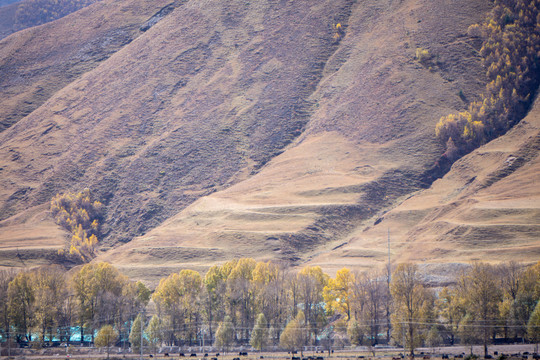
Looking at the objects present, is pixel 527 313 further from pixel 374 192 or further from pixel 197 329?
pixel 374 192

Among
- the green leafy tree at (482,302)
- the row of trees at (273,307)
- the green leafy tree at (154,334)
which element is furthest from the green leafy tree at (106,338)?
the green leafy tree at (482,302)

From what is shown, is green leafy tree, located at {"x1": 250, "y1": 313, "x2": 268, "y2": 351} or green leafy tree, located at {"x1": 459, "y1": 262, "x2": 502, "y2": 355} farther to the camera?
green leafy tree, located at {"x1": 250, "y1": 313, "x2": 268, "y2": 351}

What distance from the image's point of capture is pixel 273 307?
11688cm

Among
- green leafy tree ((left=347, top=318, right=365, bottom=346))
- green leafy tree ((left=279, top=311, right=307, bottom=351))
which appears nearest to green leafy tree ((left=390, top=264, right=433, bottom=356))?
green leafy tree ((left=347, top=318, right=365, bottom=346))

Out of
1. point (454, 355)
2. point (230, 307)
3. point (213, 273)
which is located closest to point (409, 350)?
point (454, 355)

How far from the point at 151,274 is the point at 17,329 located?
47188 mm

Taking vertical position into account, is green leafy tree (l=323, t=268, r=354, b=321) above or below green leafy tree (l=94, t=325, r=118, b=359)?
above

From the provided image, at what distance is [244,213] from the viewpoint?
18938 cm

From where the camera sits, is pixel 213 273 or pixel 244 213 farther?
pixel 244 213

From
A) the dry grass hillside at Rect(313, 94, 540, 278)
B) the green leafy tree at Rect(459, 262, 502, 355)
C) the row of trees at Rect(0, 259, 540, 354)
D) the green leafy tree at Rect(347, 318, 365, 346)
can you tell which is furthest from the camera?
the dry grass hillside at Rect(313, 94, 540, 278)

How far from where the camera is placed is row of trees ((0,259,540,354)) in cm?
9875

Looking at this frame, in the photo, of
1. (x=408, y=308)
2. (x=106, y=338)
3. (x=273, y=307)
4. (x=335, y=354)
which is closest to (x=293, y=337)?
(x=335, y=354)

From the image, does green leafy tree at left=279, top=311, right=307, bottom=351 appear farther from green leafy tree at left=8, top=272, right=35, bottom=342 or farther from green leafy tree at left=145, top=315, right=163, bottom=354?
green leafy tree at left=8, top=272, right=35, bottom=342

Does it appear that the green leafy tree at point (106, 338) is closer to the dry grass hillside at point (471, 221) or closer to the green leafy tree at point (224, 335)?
the green leafy tree at point (224, 335)
